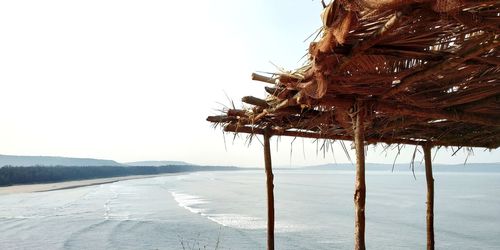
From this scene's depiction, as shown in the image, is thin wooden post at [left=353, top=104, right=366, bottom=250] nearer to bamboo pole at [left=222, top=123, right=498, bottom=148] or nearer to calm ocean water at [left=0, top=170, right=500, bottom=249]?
bamboo pole at [left=222, top=123, right=498, bottom=148]

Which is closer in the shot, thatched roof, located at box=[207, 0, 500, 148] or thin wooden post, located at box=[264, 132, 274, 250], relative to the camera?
thatched roof, located at box=[207, 0, 500, 148]

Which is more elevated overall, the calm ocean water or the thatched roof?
the thatched roof

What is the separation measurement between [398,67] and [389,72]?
58mm

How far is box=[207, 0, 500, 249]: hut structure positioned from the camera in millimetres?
1719

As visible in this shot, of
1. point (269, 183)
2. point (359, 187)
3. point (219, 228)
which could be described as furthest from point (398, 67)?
point (219, 228)

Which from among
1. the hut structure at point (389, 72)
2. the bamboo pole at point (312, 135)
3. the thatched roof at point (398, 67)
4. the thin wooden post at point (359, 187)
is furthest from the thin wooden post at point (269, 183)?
the thin wooden post at point (359, 187)

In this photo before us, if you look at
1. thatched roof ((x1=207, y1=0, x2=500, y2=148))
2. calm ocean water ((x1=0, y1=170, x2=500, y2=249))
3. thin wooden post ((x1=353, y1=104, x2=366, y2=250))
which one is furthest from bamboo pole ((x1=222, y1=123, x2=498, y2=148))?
calm ocean water ((x1=0, y1=170, x2=500, y2=249))

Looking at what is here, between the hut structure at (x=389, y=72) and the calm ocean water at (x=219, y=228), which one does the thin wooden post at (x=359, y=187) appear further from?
the calm ocean water at (x=219, y=228)

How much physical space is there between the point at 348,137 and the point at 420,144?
1339 millimetres

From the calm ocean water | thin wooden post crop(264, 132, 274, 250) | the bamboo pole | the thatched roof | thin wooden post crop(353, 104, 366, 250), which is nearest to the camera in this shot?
the thatched roof

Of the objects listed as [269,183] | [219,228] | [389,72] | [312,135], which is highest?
[389,72]

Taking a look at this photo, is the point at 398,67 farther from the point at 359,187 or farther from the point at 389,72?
the point at 359,187

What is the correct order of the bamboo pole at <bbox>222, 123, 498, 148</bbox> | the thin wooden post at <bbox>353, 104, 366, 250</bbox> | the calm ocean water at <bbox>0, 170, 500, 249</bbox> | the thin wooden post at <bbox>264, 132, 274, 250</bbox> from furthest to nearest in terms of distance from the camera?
the calm ocean water at <bbox>0, 170, 500, 249</bbox> < the thin wooden post at <bbox>264, 132, 274, 250</bbox> < the bamboo pole at <bbox>222, 123, 498, 148</bbox> < the thin wooden post at <bbox>353, 104, 366, 250</bbox>

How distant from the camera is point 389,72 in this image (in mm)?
2514
